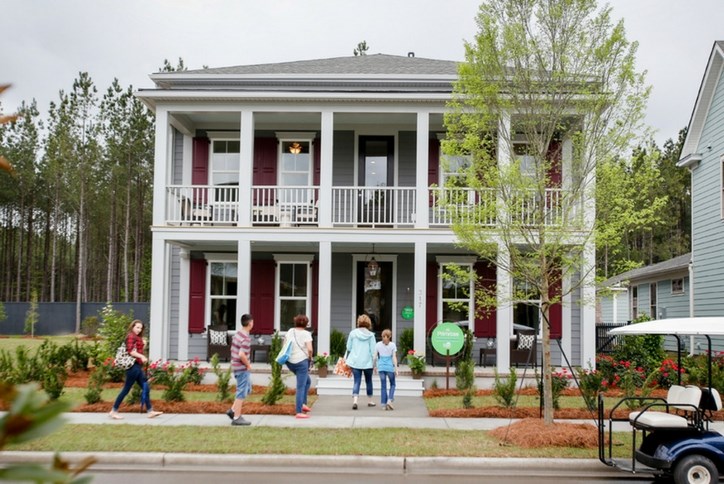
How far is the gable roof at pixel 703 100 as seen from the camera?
19391 mm

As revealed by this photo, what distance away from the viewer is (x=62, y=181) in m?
41.0

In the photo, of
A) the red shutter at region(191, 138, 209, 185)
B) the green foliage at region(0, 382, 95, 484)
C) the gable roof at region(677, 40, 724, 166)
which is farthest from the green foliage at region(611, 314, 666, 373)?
the green foliage at region(0, 382, 95, 484)

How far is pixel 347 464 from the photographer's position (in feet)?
28.0

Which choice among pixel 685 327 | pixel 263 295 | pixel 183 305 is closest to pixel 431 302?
pixel 263 295

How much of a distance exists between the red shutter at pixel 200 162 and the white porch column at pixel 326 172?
3.94 metres

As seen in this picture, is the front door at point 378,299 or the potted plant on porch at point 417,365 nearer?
the potted plant on porch at point 417,365

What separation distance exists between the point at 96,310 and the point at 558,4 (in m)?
33.6

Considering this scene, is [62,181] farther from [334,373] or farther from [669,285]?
[669,285]

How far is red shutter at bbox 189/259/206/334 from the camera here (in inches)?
708

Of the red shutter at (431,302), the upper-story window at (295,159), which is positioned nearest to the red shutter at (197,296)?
the upper-story window at (295,159)

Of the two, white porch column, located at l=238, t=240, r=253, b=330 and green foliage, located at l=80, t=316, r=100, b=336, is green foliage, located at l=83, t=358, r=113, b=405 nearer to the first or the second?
white porch column, located at l=238, t=240, r=253, b=330

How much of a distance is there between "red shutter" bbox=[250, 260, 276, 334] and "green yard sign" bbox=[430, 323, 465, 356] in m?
5.41

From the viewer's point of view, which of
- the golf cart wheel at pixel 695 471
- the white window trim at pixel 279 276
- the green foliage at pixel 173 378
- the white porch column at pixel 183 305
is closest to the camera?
the golf cart wheel at pixel 695 471

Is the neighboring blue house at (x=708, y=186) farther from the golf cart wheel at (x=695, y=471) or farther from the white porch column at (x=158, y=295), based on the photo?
the white porch column at (x=158, y=295)
